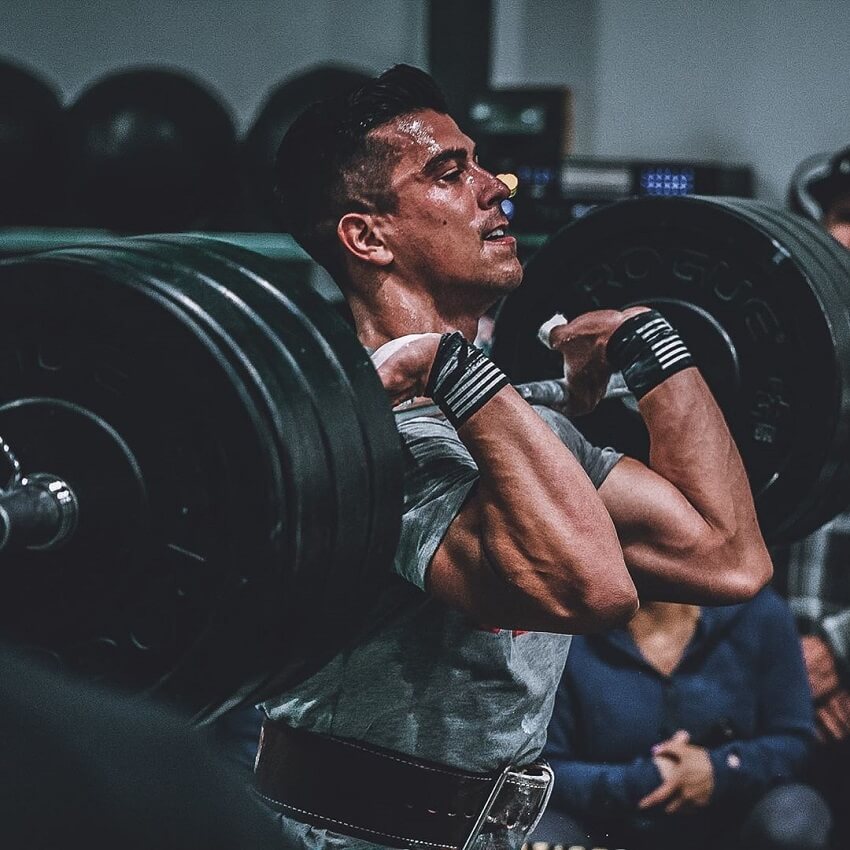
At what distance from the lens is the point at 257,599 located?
1.26 m

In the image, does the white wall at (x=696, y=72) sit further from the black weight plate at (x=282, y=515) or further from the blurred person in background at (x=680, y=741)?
the black weight plate at (x=282, y=515)

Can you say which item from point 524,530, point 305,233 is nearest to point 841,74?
point 305,233

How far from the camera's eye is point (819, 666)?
3850 millimetres

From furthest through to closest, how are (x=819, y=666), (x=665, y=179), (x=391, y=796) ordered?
(x=665, y=179)
(x=819, y=666)
(x=391, y=796)

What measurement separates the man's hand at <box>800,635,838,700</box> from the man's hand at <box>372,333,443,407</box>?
2454 mm

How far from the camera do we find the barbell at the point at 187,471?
49.9 inches

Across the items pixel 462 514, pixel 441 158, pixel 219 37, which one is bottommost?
pixel 219 37

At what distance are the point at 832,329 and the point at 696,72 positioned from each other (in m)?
3.77

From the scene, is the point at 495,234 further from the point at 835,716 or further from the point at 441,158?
the point at 835,716

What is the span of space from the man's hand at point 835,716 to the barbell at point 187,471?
8.74ft

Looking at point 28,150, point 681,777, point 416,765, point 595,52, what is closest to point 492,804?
point 416,765

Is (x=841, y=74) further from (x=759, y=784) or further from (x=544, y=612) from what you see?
(x=544, y=612)

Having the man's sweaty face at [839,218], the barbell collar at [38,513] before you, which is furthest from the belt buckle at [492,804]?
the man's sweaty face at [839,218]

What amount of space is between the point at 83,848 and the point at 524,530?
109 cm
